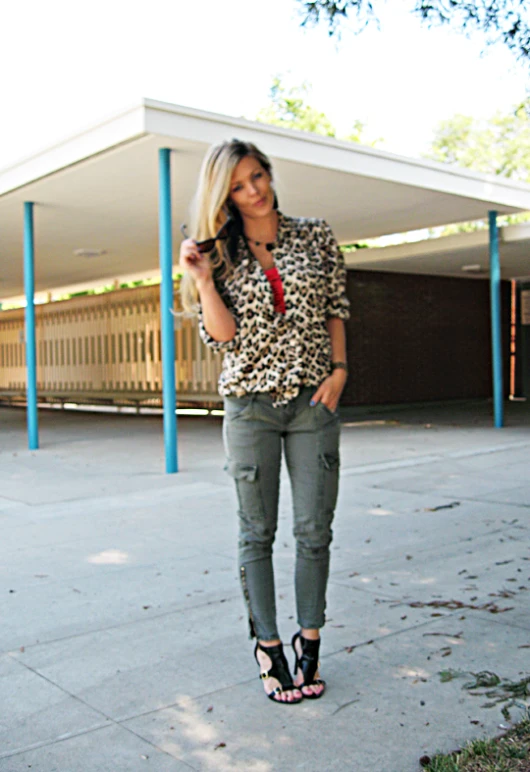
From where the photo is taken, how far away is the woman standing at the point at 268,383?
312cm

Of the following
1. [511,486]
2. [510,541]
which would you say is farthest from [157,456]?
[510,541]

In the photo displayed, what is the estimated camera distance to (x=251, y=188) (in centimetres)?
319

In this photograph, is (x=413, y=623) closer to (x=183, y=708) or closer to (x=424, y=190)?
(x=183, y=708)

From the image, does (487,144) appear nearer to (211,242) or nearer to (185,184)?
(185,184)

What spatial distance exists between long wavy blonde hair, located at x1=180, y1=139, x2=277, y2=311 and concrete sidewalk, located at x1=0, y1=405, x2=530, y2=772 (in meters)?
1.46

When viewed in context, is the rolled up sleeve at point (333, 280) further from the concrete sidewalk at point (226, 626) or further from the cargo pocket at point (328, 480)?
the concrete sidewalk at point (226, 626)

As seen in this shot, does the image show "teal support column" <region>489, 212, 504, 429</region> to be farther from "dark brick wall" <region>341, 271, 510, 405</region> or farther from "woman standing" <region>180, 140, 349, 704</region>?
"woman standing" <region>180, 140, 349, 704</region>

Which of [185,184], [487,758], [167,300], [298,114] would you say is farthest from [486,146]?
[487,758]

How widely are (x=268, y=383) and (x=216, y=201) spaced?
0.67m

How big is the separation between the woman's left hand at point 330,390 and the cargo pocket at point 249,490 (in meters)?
0.33

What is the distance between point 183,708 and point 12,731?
570mm

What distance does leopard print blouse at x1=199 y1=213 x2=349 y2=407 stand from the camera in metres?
3.13

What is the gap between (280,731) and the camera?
2.88 metres

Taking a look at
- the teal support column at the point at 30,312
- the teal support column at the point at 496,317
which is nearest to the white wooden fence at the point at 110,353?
the teal support column at the point at 30,312
